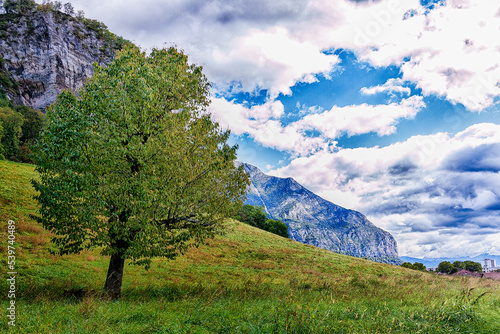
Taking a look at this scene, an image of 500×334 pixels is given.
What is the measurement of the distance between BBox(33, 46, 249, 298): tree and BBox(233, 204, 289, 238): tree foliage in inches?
3825

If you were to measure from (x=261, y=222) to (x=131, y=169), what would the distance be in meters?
107

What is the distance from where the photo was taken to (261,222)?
117 meters

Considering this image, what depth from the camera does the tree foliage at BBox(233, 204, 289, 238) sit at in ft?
368

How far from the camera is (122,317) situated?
28.8ft

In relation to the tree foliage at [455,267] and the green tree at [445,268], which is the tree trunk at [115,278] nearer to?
the tree foliage at [455,267]

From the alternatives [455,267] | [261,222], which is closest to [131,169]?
Result: [455,267]

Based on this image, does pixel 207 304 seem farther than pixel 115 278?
No

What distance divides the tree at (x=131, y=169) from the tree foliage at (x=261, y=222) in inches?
3825

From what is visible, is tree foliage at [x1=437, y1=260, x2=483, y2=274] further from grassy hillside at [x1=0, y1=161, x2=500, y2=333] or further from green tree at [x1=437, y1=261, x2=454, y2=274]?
grassy hillside at [x1=0, y1=161, x2=500, y2=333]

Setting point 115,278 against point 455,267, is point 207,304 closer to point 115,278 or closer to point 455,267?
point 115,278

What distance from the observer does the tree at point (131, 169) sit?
39.3 ft

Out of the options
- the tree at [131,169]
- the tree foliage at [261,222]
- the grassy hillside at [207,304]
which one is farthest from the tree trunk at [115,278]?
the tree foliage at [261,222]

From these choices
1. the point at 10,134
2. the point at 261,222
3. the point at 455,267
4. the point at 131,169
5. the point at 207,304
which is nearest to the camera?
the point at 207,304

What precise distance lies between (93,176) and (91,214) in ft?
5.88
